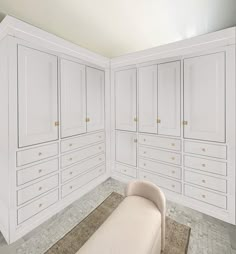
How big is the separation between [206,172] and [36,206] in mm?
2147

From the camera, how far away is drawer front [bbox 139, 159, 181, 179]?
88.3 inches

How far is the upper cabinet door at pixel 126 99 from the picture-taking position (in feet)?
8.60

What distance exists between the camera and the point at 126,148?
2.79 m

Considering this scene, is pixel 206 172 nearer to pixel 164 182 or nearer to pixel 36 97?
pixel 164 182

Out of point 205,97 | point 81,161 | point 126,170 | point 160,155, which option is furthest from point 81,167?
point 205,97

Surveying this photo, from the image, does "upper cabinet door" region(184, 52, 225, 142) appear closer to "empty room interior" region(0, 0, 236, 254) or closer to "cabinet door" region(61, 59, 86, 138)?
"empty room interior" region(0, 0, 236, 254)

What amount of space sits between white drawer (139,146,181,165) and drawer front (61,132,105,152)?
0.76 meters

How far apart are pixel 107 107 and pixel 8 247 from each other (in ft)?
7.47

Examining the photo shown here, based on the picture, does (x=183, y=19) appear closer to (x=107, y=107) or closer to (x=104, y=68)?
(x=104, y=68)

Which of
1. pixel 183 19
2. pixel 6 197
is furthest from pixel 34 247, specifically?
pixel 183 19

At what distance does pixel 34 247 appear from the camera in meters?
1.54

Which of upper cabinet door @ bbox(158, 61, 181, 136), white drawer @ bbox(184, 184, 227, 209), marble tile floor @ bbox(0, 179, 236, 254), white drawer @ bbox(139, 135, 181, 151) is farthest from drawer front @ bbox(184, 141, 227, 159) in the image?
marble tile floor @ bbox(0, 179, 236, 254)

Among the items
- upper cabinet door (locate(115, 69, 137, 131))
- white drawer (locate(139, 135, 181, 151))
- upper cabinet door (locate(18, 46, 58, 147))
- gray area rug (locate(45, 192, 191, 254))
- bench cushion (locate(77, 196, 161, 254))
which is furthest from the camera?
upper cabinet door (locate(115, 69, 137, 131))

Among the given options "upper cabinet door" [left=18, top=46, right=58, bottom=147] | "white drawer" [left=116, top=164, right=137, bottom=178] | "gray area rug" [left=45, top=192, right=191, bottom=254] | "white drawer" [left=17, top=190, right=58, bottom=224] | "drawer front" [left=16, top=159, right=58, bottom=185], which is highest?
"upper cabinet door" [left=18, top=46, right=58, bottom=147]
